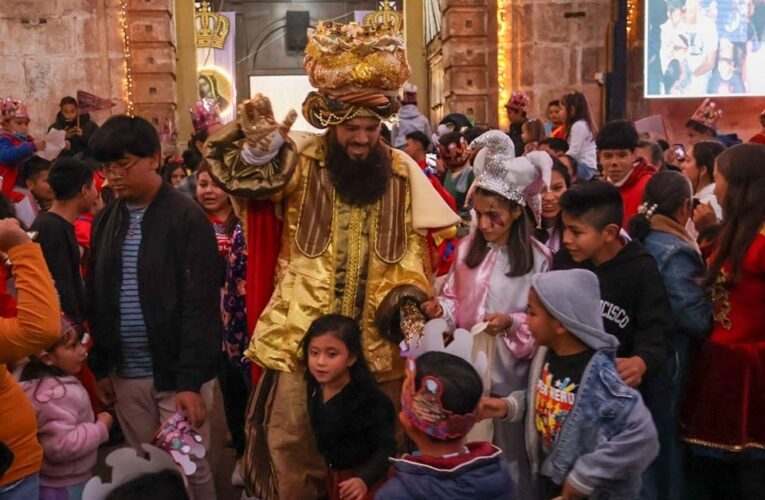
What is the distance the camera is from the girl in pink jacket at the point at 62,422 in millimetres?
3318

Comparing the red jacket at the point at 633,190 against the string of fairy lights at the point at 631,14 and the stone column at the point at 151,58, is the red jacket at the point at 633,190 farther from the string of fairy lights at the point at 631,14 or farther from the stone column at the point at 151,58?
the stone column at the point at 151,58

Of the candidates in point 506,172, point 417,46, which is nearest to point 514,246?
point 506,172

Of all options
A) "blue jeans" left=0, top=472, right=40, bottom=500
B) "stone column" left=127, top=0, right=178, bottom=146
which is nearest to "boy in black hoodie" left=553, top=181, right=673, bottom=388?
"blue jeans" left=0, top=472, right=40, bottom=500

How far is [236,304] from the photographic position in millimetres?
4863

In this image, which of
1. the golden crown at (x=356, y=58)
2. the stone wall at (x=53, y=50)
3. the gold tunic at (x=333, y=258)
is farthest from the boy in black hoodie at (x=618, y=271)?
the stone wall at (x=53, y=50)

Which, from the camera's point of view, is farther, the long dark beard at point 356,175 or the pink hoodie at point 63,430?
the long dark beard at point 356,175

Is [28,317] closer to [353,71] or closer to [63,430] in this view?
[63,430]

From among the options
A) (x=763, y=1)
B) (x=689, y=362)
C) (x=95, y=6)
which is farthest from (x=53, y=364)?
(x=763, y=1)

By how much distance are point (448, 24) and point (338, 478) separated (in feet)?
34.4

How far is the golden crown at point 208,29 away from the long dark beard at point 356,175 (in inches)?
565

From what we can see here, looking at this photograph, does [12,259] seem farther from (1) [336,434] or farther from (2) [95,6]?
(2) [95,6]

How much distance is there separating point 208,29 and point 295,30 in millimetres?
2654

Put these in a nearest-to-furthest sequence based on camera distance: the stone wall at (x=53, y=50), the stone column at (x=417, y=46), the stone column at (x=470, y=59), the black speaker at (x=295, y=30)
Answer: the stone wall at (x=53, y=50) → the stone column at (x=470, y=59) → the stone column at (x=417, y=46) → the black speaker at (x=295, y=30)

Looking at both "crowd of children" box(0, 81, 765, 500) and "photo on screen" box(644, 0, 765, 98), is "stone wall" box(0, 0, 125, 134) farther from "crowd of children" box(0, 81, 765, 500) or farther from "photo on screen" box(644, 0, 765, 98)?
"crowd of children" box(0, 81, 765, 500)
